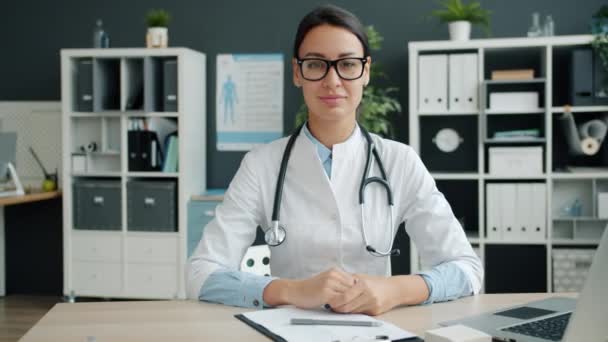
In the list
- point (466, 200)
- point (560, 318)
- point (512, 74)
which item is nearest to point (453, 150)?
point (466, 200)

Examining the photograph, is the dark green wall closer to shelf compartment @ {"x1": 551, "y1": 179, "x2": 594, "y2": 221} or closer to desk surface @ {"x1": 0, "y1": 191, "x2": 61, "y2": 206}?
desk surface @ {"x1": 0, "y1": 191, "x2": 61, "y2": 206}

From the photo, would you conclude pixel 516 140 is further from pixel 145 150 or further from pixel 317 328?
pixel 317 328

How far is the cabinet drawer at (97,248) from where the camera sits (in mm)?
4320

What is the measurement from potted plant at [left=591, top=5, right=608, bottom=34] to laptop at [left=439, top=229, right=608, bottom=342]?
8.99 feet

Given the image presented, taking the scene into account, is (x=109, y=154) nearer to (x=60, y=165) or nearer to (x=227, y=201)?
(x=60, y=165)

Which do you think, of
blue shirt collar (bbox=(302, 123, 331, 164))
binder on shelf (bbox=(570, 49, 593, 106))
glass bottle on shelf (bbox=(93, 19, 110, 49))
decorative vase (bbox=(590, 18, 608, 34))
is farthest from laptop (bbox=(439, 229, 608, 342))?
glass bottle on shelf (bbox=(93, 19, 110, 49))

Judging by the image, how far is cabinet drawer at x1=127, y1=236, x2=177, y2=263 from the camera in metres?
4.25

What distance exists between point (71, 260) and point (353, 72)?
3.21m

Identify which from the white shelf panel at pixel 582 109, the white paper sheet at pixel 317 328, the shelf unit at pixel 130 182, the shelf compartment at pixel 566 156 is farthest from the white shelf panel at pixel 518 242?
the white paper sheet at pixel 317 328

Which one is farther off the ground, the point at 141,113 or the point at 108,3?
the point at 108,3

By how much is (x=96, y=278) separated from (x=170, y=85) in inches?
52.6

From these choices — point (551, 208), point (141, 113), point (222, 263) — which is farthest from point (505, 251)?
point (222, 263)

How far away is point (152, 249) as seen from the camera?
14.0ft

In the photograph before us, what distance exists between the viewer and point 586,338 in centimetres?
104
